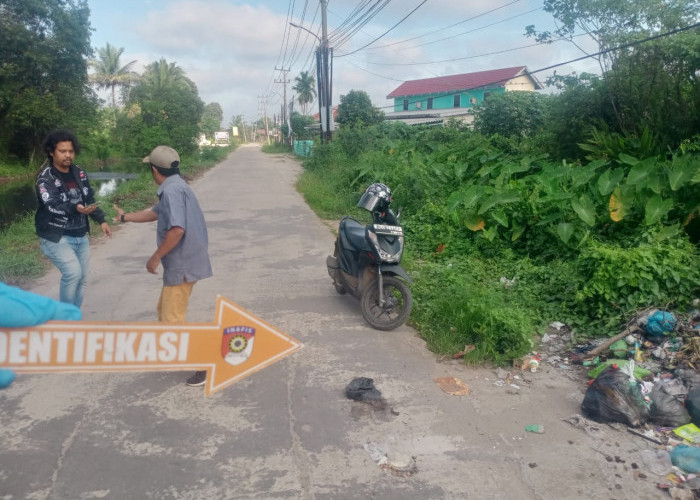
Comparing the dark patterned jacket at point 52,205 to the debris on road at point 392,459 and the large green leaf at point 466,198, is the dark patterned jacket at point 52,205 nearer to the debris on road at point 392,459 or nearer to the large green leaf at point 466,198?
the debris on road at point 392,459

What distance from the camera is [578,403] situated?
3.87m

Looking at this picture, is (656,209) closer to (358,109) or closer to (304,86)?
(358,109)

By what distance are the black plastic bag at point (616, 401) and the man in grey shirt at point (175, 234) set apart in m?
2.70

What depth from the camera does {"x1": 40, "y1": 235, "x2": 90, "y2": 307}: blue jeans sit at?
4133mm

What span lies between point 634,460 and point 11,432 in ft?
12.1

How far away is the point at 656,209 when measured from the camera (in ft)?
18.9

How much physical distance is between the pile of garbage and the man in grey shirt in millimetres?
2745

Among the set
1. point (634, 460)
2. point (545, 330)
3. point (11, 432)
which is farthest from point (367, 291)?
point (11, 432)

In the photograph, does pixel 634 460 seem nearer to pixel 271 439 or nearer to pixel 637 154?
pixel 271 439

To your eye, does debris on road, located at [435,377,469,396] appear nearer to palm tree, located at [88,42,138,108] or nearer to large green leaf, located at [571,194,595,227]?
large green leaf, located at [571,194,595,227]

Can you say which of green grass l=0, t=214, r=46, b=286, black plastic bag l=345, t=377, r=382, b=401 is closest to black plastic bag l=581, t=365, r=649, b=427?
black plastic bag l=345, t=377, r=382, b=401

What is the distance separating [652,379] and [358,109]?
31247mm

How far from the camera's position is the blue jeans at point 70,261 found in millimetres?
4133

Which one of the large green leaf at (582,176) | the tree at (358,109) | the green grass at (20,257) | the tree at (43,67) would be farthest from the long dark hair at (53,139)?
the tree at (358,109)
